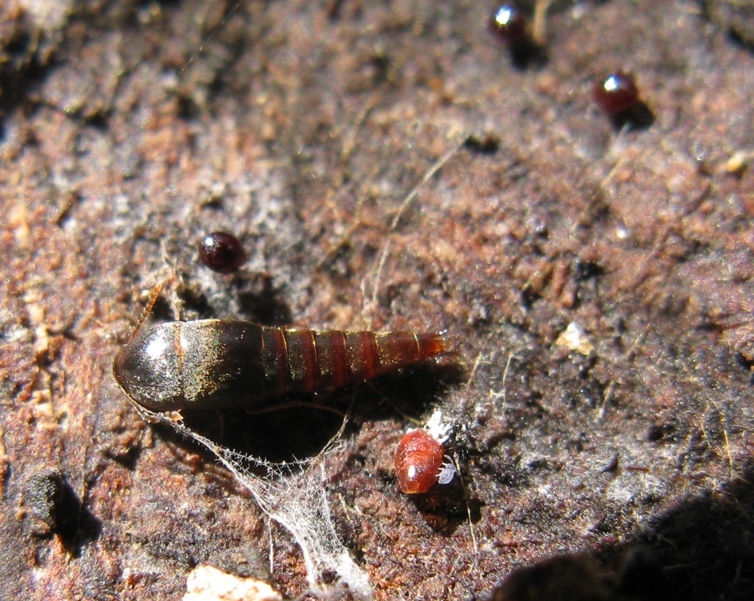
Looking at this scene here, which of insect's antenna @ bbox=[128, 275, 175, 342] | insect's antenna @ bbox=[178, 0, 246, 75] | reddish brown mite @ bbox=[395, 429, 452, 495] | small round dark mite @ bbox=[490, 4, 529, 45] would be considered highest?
insect's antenna @ bbox=[178, 0, 246, 75]

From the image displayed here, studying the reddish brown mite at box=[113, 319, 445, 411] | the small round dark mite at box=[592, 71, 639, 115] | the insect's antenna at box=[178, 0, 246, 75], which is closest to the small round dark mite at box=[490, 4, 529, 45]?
the small round dark mite at box=[592, 71, 639, 115]

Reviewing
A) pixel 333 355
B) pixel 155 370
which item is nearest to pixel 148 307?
pixel 155 370

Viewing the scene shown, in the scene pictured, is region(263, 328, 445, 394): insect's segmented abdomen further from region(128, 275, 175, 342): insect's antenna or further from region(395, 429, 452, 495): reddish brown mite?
region(128, 275, 175, 342): insect's antenna

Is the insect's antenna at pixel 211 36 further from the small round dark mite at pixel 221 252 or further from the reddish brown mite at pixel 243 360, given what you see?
the reddish brown mite at pixel 243 360

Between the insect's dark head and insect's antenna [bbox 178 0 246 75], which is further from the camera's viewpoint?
insect's antenna [bbox 178 0 246 75]

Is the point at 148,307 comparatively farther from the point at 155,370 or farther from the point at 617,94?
the point at 617,94

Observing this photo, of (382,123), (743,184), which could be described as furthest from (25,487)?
(743,184)

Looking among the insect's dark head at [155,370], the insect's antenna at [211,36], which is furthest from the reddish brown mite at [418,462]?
the insect's antenna at [211,36]
